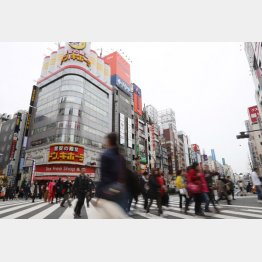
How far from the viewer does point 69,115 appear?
110ft

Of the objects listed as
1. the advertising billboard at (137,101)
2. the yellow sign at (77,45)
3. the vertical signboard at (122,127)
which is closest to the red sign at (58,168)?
the vertical signboard at (122,127)

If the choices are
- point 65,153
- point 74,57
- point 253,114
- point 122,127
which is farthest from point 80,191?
point 253,114

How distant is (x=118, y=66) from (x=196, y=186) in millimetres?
49459

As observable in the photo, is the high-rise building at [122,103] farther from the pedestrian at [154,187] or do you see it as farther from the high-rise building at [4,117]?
the pedestrian at [154,187]

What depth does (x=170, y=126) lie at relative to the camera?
232 feet

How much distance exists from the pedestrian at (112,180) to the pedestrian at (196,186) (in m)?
3.71

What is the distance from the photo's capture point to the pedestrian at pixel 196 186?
5.40 meters

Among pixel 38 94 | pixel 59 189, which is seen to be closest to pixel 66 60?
pixel 38 94

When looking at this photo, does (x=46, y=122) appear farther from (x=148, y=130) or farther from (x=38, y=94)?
(x=148, y=130)

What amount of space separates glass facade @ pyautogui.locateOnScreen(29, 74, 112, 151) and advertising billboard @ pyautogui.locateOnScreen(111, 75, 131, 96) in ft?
27.1

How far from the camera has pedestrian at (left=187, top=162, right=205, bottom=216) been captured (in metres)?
5.40

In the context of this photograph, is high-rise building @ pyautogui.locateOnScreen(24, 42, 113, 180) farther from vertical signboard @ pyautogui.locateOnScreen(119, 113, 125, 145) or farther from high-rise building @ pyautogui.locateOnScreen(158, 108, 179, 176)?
high-rise building @ pyautogui.locateOnScreen(158, 108, 179, 176)

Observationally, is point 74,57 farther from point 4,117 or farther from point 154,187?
point 154,187
